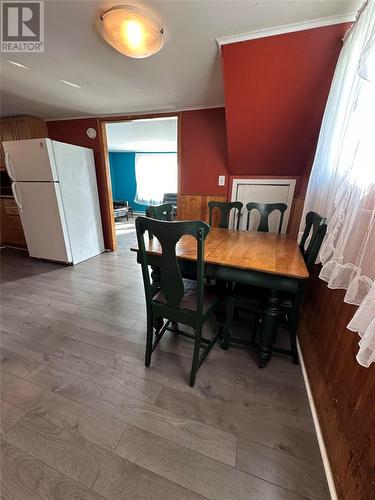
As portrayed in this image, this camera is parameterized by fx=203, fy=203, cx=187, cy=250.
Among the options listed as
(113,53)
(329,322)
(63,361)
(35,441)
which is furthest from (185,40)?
(35,441)

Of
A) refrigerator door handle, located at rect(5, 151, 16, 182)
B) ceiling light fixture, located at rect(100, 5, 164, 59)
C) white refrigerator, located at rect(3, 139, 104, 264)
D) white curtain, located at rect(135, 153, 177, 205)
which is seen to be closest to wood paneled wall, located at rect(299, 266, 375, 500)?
ceiling light fixture, located at rect(100, 5, 164, 59)

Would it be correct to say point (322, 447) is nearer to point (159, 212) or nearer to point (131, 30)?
point (159, 212)

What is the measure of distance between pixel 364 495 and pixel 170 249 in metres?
1.16

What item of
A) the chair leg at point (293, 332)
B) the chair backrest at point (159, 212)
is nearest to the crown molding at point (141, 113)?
the chair backrest at point (159, 212)

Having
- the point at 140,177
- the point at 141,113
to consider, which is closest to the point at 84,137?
the point at 141,113

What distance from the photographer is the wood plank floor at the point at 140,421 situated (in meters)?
0.88

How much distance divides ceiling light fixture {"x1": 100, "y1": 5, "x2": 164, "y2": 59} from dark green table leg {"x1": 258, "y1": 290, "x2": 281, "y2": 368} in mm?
1751

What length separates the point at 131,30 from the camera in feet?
4.00

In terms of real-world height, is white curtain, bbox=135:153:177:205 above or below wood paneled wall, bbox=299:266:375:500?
above

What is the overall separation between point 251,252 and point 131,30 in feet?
5.16

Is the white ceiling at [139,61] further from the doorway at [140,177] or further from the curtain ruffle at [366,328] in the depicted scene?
the doorway at [140,177]

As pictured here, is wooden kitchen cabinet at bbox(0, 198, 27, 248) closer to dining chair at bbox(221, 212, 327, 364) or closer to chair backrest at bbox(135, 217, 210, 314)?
chair backrest at bbox(135, 217, 210, 314)

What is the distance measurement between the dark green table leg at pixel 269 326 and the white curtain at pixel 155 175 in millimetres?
6392

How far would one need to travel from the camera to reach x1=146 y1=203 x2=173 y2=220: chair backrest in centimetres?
186
